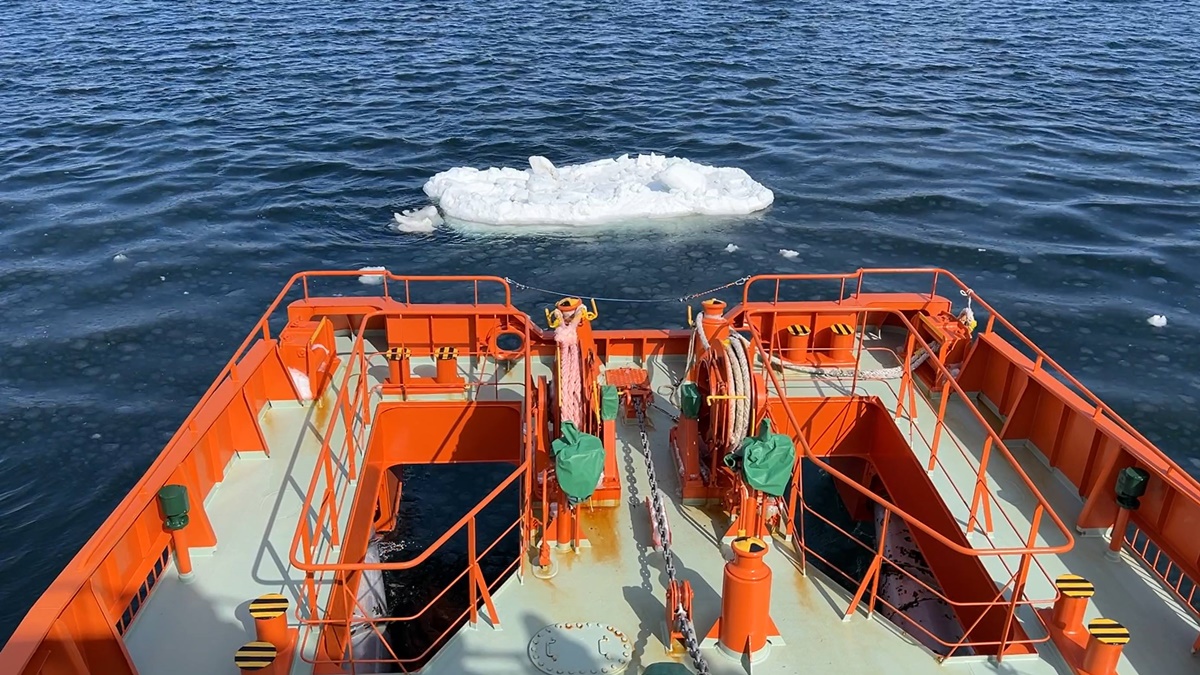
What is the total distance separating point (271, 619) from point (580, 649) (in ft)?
8.60

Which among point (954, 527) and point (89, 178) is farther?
point (89, 178)

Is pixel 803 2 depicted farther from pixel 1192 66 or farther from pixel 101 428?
pixel 101 428

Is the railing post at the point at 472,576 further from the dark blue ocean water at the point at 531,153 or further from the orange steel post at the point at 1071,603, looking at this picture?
the dark blue ocean water at the point at 531,153

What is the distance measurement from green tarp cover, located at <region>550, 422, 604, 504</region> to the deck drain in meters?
1.23

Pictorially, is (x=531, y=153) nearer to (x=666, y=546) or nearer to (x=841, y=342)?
(x=841, y=342)

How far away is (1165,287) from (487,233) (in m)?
17.0

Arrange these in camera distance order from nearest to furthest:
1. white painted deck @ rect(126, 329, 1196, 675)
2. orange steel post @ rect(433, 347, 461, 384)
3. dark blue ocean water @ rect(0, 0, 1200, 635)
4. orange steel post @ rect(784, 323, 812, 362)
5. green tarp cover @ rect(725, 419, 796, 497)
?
white painted deck @ rect(126, 329, 1196, 675), green tarp cover @ rect(725, 419, 796, 497), orange steel post @ rect(433, 347, 461, 384), orange steel post @ rect(784, 323, 812, 362), dark blue ocean water @ rect(0, 0, 1200, 635)

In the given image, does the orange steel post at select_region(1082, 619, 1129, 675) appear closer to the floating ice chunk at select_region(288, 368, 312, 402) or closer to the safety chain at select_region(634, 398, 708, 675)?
the safety chain at select_region(634, 398, 708, 675)

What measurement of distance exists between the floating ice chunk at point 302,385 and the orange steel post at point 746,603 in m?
6.27

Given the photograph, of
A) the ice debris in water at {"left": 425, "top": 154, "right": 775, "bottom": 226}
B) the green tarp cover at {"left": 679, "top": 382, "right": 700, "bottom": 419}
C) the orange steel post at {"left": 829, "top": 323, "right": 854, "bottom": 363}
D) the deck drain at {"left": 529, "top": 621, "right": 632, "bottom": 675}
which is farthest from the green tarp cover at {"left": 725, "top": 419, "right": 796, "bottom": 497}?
the ice debris in water at {"left": 425, "top": 154, "right": 775, "bottom": 226}

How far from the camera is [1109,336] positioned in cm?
1923

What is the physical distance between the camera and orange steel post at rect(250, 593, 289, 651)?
700 centimetres

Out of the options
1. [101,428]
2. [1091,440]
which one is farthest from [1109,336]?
[101,428]

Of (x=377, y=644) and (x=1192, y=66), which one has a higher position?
(x=1192, y=66)
